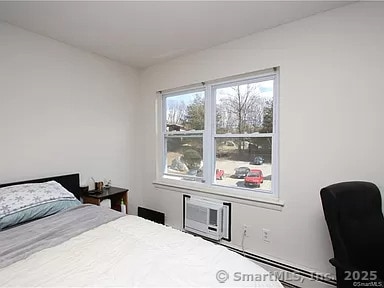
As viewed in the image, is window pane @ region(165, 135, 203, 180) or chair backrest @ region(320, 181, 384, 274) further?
window pane @ region(165, 135, 203, 180)

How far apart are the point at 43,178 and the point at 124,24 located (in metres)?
1.78

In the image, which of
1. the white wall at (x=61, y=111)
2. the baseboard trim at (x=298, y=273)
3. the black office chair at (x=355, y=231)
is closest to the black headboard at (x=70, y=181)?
the white wall at (x=61, y=111)

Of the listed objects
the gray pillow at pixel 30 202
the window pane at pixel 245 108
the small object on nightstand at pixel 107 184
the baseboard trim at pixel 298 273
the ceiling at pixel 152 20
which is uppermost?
the ceiling at pixel 152 20

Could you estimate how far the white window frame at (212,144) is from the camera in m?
2.31

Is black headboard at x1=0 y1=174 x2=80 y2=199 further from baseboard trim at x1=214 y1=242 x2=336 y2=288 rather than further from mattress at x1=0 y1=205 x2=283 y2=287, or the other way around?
baseboard trim at x1=214 y1=242 x2=336 y2=288

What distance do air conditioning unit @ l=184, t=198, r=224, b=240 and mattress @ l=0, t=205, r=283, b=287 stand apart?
1.12m

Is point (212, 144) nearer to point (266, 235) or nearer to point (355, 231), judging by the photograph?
point (266, 235)

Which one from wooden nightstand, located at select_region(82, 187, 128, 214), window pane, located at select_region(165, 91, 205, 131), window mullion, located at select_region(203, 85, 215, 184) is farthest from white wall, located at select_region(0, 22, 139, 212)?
window mullion, located at select_region(203, 85, 215, 184)

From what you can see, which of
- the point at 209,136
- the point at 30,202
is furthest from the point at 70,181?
the point at 209,136

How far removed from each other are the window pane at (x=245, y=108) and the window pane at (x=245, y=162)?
0.43 ft

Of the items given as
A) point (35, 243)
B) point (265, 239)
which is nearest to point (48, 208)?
point (35, 243)

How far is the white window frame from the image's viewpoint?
7.59ft

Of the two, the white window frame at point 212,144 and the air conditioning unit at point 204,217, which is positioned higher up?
the white window frame at point 212,144

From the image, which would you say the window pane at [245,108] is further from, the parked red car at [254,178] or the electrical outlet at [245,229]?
the electrical outlet at [245,229]
